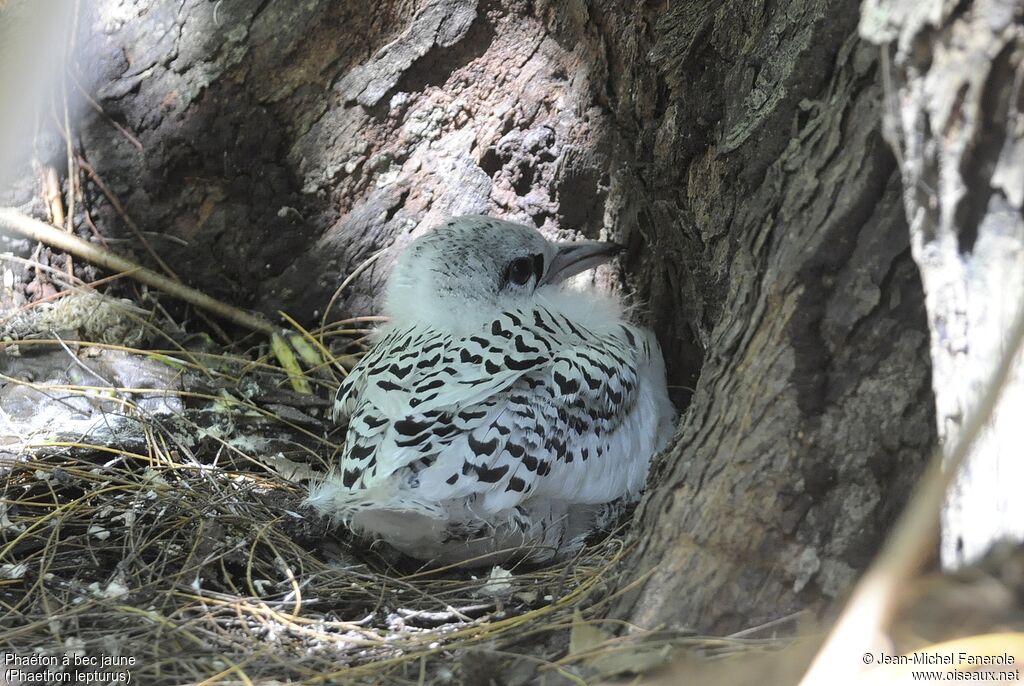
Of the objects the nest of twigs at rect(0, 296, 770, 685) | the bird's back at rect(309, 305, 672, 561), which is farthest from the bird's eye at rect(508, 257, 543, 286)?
the nest of twigs at rect(0, 296, 770, 685)

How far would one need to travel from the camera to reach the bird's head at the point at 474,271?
290 centimetres

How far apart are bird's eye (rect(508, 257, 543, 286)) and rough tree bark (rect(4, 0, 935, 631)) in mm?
458

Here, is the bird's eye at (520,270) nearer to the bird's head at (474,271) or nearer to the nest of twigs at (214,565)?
the bird's head at (474,271)

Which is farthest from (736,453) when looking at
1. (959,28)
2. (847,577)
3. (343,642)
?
(343,642)

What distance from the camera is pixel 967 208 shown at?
1442 millimetres

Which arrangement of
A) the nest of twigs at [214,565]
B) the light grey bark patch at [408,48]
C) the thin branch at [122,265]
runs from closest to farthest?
the nest of twigs at [214,565]
the light grey bark patch at [408,48]
the thin branch at [122,265]

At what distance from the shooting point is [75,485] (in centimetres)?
281

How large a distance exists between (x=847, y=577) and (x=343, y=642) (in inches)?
46.5

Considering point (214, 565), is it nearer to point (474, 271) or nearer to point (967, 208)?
point (474, 271)

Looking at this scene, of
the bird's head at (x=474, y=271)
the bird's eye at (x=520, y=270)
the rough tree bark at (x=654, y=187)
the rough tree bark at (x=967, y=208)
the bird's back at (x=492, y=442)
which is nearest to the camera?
the rough tree bark at (x=967, y=208)

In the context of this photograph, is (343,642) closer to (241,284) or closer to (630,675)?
(630,675)

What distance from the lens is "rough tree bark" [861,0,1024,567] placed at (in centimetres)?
137

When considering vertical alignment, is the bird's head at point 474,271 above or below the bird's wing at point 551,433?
above

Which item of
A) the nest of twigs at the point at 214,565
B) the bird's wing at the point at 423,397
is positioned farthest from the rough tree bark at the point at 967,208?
the bird's wing at the point at 423,397
